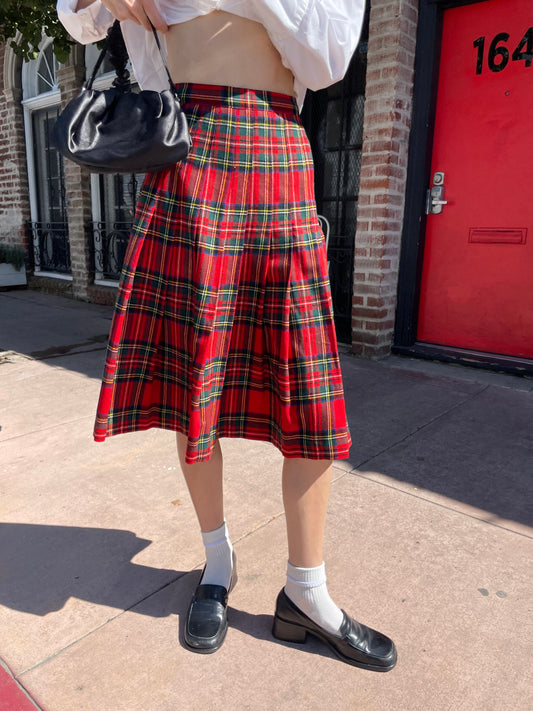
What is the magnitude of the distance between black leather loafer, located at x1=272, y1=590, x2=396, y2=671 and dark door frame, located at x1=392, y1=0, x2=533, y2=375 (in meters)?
2.66

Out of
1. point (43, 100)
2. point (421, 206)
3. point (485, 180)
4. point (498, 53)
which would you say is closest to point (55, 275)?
point (43, 100)

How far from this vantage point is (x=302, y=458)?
1.36 m

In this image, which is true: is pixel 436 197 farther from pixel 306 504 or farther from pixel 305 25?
pixel 306 504

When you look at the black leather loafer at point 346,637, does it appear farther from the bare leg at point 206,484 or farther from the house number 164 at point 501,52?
the house number 164 at point 501,52

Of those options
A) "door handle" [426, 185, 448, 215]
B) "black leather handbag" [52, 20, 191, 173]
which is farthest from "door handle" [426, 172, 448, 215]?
"black leather handbag" [52, 20, 191, 173]

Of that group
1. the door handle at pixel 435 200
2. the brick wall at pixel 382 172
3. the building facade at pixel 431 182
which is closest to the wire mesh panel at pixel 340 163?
the building facade at pixel 431 182

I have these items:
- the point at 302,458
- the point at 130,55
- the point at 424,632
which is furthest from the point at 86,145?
the point at 424,632

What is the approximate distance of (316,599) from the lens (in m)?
1.41

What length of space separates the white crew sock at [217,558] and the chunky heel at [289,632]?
0.19m

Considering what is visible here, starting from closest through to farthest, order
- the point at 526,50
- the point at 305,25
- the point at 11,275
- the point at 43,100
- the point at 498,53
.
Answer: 1. the point at 305,25
2. the point at 526,50
3. the point at 498,53
4. the point at 43,100
5. the point at 11,275

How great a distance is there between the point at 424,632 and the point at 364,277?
2853 mm

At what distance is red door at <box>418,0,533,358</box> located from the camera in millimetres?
3486

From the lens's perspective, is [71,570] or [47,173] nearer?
[71,570]

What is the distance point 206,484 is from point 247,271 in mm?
586
